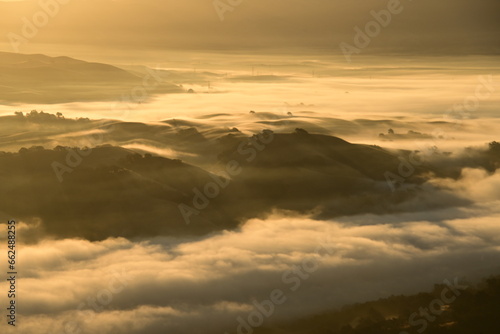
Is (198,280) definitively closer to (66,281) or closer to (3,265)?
(66,281)

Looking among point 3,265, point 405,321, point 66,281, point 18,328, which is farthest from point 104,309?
point 405,321

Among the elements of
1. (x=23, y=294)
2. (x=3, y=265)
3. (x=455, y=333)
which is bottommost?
(x=455, y=333)

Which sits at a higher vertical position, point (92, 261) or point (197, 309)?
point (92, 261)

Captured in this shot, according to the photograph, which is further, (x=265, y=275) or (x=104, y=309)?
(x=265, y=275)

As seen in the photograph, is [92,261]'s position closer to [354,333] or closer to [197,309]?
[197,309]

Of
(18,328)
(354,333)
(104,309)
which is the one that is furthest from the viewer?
(354,333)

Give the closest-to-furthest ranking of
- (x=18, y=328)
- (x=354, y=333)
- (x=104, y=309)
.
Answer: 1. (x=18, y=328)
2. (x=104, y=309)
3. (x=354, y=333)

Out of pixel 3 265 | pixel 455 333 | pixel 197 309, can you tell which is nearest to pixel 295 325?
pixel 197 309

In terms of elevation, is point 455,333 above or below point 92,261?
below

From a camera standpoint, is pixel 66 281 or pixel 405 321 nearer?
pixel 66 281
